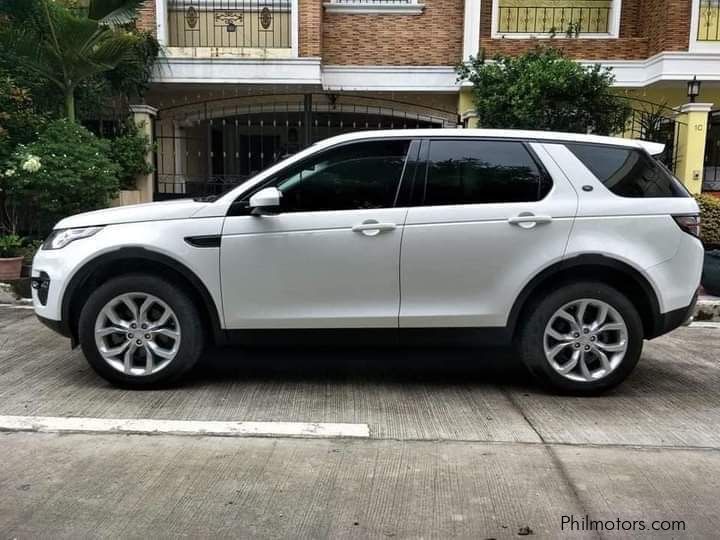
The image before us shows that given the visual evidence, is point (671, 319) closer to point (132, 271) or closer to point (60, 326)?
point (132, 271)

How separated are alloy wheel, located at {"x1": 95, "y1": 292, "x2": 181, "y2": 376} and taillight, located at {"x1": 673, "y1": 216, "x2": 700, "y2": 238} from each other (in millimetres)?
3688

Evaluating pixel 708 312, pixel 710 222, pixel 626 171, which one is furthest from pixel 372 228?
pixel 710 222

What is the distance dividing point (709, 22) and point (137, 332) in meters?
12.8

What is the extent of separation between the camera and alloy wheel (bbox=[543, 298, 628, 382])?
473cm

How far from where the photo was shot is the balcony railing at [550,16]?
13.8 meters

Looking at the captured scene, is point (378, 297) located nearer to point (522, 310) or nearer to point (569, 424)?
point (522, 310)

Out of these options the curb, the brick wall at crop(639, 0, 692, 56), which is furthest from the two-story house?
the curb

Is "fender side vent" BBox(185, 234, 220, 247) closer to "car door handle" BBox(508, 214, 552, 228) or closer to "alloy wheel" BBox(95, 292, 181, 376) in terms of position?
"alloy wheel" BBox(95, 292, 181, 376)

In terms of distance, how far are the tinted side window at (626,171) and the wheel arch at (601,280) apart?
0.55m

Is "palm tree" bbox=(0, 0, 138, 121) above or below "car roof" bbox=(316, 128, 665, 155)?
above

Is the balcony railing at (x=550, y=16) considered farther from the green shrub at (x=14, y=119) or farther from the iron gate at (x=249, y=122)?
the green shrub at (x=14, y=119)

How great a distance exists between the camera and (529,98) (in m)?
9.51

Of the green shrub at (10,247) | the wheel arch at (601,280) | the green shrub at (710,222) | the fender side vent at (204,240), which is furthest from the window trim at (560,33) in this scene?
the fender side vent at (204,240)

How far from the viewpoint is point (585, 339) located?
15.6 feet
